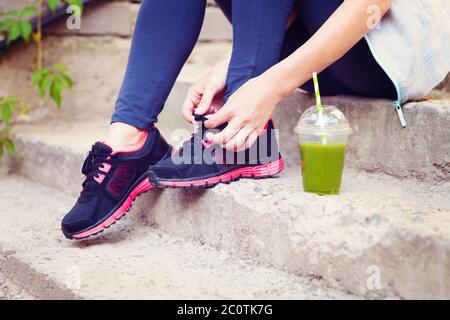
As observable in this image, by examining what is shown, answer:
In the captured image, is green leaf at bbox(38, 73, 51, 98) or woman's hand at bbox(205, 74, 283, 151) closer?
woman's hand at bbox(205, 74, 283, 151)

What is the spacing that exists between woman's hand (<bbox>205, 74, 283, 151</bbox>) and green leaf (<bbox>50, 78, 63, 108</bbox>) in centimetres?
114

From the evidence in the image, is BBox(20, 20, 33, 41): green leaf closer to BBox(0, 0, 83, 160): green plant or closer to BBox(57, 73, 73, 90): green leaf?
BBox(0, 0, 83, 160): green plant

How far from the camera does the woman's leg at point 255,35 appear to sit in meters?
1.62

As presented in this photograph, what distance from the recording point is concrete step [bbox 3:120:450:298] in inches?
50.4

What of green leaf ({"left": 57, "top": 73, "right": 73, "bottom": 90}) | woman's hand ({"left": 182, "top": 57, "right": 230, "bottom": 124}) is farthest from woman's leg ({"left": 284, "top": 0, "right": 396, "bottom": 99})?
green leaf ({"left": 57, "top": 73, "right": 73, "bottom": 90})

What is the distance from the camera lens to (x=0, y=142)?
2586 millimetres

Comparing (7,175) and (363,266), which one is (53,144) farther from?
(363,266)

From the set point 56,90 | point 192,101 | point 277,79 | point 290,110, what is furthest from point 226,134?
point 56,90

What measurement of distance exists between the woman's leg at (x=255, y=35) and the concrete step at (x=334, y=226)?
10.8 inches

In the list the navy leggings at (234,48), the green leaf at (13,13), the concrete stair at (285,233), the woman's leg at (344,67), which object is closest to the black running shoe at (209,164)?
the concrete stair at (285,233)

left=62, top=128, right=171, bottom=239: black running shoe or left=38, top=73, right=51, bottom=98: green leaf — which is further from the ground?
left=38, top=73, right=51, bottom=98: green leaf

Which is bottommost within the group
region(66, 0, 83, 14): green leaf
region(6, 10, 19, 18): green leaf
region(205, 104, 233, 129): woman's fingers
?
region(205, 104, 233, 129): woman's fingers

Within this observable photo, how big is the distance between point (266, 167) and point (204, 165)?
0.55 feet
